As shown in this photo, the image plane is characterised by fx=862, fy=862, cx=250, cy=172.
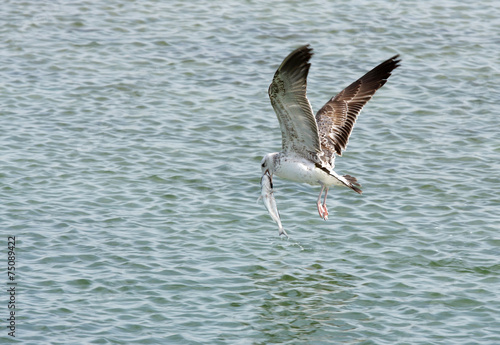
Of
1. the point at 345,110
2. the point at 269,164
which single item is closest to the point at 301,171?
the point at 269,164

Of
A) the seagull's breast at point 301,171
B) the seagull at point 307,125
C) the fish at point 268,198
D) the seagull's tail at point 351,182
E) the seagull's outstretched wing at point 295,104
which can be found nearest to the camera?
the seagull's outstretched wing at point 295,104

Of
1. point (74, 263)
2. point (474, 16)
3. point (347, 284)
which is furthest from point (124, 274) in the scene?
point (474, 16)

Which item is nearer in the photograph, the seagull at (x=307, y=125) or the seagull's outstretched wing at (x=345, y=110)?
the seagull at (x=307, y=125)

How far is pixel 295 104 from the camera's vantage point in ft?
30.7

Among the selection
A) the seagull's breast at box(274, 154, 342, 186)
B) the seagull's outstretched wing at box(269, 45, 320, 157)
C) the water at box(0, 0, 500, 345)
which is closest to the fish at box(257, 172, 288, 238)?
the seagull's breast at box(274, 154, 342, 186)

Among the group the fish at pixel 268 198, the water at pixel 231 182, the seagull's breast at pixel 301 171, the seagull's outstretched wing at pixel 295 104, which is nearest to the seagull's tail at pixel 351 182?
the seagull's breast at pixel 301 171

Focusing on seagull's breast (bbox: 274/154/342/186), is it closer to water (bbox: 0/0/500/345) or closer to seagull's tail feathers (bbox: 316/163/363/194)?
seagull's tail feathers (bbox: 316/163/363/194)

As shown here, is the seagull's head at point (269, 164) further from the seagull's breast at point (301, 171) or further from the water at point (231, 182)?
the water at point (231, 182)

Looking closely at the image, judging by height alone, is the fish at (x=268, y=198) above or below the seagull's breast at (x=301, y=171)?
below

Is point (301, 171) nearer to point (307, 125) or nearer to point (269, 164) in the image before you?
point (269, 164)

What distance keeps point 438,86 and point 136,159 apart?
6182mm

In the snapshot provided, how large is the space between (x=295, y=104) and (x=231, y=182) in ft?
10.1

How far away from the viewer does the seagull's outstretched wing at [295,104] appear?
8.95m

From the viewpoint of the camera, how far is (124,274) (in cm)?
960
